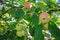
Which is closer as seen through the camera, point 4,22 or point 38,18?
point 38,18

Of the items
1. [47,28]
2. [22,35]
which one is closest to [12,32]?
[22,35]

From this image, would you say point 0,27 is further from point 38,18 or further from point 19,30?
point 38,18

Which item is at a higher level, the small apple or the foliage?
the small apple

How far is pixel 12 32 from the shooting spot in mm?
1354

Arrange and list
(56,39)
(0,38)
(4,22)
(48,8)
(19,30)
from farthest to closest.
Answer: (4,22) → (0,38) → (19,30) → (48,8) → (56,39)

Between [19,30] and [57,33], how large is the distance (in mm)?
256

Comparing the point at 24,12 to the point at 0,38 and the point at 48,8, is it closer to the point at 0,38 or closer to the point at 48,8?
the point at 48,8

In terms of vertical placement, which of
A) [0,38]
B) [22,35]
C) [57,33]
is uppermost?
[57,33]

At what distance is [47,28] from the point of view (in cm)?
77

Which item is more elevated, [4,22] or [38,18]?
[38,18]

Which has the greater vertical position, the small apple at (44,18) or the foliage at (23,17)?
the small apple at (44,18)

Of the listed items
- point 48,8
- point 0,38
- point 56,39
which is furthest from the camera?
point 0,38

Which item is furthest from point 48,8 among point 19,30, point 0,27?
point 0,27

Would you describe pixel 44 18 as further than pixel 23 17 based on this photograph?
No
